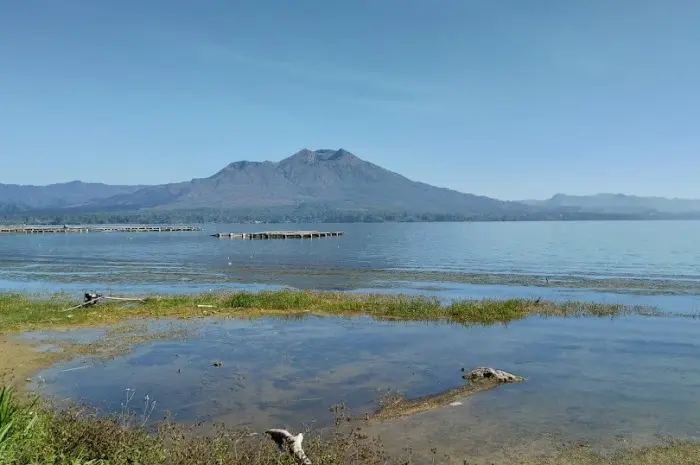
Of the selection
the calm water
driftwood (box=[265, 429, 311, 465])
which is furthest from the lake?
the calm water

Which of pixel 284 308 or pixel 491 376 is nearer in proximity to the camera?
pixel 491 376

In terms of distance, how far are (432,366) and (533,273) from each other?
142 feet

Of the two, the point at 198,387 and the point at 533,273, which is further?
the point at 533,273

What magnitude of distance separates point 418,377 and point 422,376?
21 cm

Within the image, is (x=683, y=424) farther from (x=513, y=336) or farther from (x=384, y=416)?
(x=513, y=336)

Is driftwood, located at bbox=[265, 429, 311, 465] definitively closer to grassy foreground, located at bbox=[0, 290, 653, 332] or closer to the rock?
the rock

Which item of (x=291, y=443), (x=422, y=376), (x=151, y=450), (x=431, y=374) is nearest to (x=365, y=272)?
(x=431, y=374)

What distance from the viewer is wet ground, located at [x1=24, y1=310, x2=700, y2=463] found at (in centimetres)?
1507

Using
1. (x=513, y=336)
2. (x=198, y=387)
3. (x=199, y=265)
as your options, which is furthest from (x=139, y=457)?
(x=199, y=265)

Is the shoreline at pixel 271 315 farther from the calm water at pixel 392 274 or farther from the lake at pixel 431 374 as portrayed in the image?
the calm water at pixel 392 274

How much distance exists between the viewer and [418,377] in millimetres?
19938

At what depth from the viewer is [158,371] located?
789 inches

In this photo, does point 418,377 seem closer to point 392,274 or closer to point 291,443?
point 291,443

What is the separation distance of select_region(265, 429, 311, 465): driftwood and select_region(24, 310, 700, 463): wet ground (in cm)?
206
